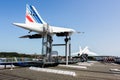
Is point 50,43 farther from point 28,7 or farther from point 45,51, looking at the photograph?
point 28,7

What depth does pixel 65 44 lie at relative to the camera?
54594 millimetres

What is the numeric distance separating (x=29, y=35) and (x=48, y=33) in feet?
22.4

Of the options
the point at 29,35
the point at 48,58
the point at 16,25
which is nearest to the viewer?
the point at 16,25

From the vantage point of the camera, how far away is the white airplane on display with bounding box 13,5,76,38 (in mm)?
47441

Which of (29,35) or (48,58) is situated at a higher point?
(29,35)

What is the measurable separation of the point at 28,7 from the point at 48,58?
12.9m

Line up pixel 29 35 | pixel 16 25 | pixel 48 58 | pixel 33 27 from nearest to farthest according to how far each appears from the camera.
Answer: pixel 16 25
pixel 33 27
pixel 48 58
pixel 29 35

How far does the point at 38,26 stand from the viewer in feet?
158

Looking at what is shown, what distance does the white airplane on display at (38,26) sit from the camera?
4744 cm

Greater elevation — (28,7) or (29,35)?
(28,7)

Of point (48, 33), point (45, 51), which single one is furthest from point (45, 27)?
point (45, 51)

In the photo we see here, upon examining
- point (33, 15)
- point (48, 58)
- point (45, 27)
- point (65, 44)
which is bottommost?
point (48, 58)

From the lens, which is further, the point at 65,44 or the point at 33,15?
the point at 65,44

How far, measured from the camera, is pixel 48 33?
50250 millimetres
